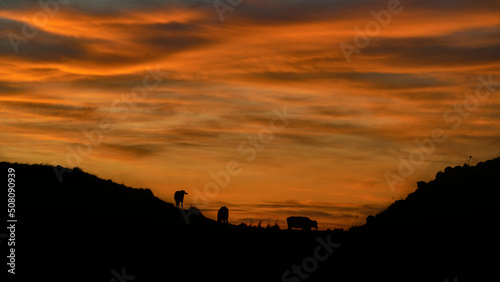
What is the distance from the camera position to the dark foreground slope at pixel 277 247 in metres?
21.8

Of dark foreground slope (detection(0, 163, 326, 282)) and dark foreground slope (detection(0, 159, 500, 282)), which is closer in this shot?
dark foreground slope (detection(0, 159, 500, 282))

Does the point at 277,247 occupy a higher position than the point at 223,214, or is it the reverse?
the point at 223,214

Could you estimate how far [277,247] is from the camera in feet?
96.9

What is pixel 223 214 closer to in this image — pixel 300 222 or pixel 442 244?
pixel 300 222

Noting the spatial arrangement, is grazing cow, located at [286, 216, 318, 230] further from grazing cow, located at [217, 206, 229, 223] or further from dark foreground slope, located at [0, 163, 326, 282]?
dark foreground slope, located at [0, 163, 326, 282]

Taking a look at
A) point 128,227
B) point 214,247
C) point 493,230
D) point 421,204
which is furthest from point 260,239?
point 493,230

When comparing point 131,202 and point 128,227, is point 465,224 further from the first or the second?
point 131,202

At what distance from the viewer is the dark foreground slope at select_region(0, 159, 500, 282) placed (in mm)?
21797

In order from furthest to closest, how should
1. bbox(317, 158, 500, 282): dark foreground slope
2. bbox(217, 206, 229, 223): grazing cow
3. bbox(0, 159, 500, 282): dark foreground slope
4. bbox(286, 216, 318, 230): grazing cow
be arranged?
bbox(286, 216, 318, 230): grazing cow, bbox(217, 206, 229, 223): grazing cow, bbox(0, 159, 500, 282): dark foreground slope, bbox(317, 158, 500, 282): dark foreground slope

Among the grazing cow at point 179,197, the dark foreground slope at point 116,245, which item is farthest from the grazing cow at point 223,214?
the dark foreground slope at point 116,245

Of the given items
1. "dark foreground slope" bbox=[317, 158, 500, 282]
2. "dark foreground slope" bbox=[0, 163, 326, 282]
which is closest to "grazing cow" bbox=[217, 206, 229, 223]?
"dark foreground slope" bbox=[0, 163, 326, 282]

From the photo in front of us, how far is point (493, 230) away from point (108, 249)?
589 inches

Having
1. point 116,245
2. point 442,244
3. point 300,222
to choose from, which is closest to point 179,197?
point 300,222

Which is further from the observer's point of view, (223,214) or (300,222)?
(300,222)
